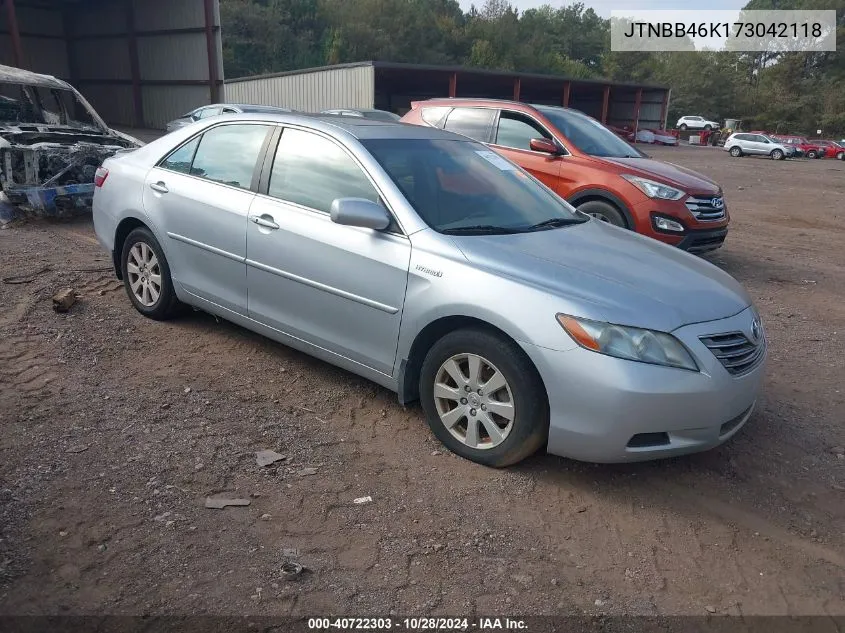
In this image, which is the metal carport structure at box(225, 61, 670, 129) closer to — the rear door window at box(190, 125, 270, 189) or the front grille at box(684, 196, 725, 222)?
the front grille at box(684, 196, 725, 222)

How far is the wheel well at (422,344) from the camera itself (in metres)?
3.41

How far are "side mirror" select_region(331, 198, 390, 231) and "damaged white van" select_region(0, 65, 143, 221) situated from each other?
6365 millimetres

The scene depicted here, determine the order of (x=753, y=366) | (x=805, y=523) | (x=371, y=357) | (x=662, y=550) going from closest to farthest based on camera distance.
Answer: (x=662, y=550), (x=805, y=523), (x=753, y=366), (x=371, y=357)

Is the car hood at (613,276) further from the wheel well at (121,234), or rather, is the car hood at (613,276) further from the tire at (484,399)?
the wheel well at (121,234)

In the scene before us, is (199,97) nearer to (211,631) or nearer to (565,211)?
(565,211)

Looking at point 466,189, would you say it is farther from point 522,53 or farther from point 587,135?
point 522,53

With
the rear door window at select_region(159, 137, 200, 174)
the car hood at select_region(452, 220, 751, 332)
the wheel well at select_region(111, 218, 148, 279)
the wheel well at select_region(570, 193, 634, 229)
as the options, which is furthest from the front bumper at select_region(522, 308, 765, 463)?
the wheel well at select_region(570, 193, 634, 229)

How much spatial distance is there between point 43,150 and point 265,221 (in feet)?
19.6

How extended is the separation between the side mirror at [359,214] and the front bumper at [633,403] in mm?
1041

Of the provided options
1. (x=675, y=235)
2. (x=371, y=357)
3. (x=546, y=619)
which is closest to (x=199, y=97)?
(x=675, y=235)

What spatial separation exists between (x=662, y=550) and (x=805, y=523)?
0.79 meters

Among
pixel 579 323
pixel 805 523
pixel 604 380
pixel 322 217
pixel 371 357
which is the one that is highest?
pixel 322 217

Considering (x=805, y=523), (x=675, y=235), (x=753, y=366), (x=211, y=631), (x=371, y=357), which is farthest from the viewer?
(x=675, y=235)

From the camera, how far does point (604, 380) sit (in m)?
3.01
